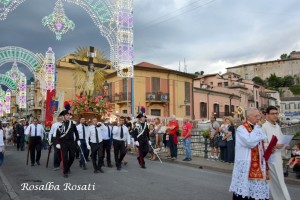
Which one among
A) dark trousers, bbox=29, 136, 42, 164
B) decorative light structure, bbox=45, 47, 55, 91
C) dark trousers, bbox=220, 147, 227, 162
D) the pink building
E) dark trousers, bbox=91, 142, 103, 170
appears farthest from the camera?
the pink building

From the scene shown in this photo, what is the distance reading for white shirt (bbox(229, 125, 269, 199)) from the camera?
5086 millimetres

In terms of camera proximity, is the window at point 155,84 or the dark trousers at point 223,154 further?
the window at point 155,84

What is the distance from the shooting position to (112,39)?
2200 centimetres

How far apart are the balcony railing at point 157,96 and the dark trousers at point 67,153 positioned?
3024 cm

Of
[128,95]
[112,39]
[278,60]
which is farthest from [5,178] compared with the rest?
[278,60]

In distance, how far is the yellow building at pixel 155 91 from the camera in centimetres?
4066

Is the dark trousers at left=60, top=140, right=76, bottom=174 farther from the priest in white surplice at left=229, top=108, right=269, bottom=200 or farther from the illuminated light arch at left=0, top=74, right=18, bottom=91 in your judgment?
the illuminated light arch at left=0, top=74, right=18, bottom=91

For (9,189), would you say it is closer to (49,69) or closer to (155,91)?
(49,69)

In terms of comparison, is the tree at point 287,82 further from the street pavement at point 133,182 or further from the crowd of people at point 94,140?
the street pavement at point 133,182

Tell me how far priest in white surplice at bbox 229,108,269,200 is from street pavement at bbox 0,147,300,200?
229cm

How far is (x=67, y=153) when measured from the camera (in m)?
10.4

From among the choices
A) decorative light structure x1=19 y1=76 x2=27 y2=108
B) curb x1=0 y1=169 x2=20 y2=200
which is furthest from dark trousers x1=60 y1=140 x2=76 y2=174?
decorative light structure x1=19 y1=76 x2=27 y2=108

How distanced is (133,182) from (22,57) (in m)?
26.8

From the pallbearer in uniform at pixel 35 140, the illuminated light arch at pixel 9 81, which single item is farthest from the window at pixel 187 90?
the pallbearer in uniform at pixel 35 140
